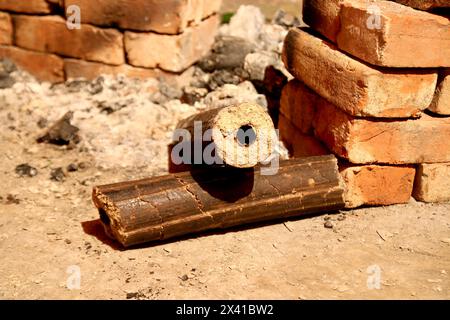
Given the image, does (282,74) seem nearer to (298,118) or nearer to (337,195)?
(298,118)

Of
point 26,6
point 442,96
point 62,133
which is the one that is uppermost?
point 26,6

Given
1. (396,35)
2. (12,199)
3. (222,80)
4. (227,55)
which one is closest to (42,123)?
(12,199)

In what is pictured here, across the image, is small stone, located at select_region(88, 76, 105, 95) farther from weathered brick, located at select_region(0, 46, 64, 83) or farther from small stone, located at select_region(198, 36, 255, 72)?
small stone, located at select_region(198, 36, 255, 72)

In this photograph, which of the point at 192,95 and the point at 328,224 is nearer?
the point at 328,224

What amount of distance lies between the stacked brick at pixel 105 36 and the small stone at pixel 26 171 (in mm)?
1757

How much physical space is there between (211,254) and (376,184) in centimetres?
151

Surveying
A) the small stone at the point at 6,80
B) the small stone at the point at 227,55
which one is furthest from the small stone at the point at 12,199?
the small stone at the point at 227,55

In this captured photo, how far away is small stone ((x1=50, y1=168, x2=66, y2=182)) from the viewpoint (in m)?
5.07

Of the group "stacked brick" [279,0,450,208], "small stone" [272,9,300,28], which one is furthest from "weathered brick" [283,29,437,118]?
"small stone" [272,9,300,28]

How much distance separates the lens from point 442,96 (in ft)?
14.3

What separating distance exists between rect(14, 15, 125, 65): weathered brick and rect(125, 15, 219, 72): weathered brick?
163 millimetres

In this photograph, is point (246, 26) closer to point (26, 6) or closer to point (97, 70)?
point (97, 70)

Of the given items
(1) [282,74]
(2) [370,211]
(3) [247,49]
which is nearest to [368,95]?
(2) [370,211]

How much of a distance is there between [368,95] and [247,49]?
273 cm
